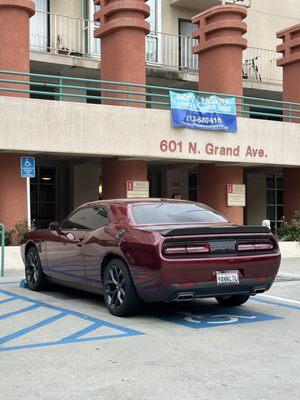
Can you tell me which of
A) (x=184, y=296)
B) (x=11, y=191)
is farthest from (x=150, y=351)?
(x=11, y=191)

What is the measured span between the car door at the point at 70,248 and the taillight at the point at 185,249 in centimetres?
186

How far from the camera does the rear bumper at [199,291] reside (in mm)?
7273

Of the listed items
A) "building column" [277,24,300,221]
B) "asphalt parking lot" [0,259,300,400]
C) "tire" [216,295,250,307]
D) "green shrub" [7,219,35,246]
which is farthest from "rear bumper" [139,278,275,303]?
"building column" [277,24,300,221]

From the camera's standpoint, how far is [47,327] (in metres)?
7.36

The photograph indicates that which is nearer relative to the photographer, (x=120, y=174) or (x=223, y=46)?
(x=120, y=174)

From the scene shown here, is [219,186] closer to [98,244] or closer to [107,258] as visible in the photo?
[98,244]

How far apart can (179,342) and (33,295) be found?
413 centimetres

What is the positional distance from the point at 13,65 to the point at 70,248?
8938 mm

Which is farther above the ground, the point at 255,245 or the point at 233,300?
the point at 255,245

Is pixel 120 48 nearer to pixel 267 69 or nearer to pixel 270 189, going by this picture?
pixel 267 69

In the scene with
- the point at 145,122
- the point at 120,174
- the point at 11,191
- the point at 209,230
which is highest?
the point at 145,122

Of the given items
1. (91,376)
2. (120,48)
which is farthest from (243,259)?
(120,48)

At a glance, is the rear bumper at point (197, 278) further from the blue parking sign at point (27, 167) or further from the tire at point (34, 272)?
the blue parking sign at point (27, 167)

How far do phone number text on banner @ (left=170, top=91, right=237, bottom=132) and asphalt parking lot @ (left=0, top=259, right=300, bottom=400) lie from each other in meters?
8.90
